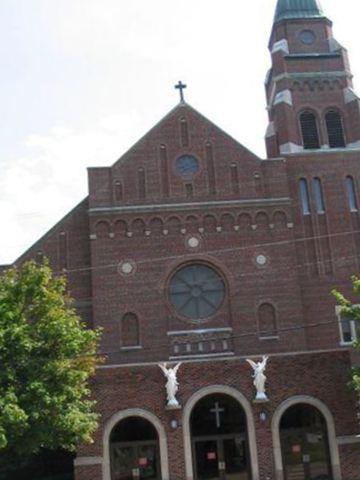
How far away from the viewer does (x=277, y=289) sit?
31578mm

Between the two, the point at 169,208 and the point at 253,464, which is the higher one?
the point at 169,208

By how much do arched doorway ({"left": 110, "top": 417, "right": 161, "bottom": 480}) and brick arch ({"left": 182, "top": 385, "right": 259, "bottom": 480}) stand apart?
1140 mm

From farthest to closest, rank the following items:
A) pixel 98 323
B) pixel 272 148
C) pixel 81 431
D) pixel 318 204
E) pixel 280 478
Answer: pixel 272 148, pixel 318 204, pixel 98 323, pixel 280 478, pixel 81 431

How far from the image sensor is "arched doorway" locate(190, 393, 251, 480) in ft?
87.7

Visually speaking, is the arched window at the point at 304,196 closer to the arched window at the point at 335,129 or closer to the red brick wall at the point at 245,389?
the arched window at the point at 335,129

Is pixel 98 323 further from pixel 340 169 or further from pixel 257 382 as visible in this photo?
pixel 340 169

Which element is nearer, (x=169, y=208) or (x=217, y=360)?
(x=217, y=360)

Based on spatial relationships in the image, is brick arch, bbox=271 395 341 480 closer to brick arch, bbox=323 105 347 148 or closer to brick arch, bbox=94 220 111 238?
brick arch, bbox=94 220 111 238

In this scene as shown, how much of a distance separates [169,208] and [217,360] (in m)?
8.24

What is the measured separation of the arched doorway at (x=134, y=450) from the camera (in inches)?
1037

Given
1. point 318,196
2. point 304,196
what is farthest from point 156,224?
point 318,196

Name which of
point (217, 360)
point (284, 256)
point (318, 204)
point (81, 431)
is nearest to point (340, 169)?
point (318, 204)

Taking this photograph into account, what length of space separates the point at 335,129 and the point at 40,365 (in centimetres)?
2100

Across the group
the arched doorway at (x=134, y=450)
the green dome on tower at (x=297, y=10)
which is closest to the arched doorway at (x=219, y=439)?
the arched doorway at (x=134, y=450)
